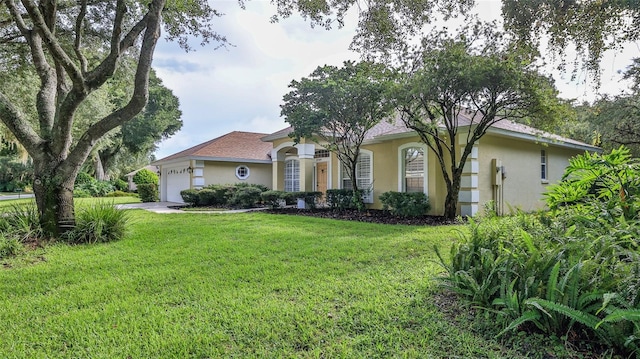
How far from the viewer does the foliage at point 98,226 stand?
724 centimetres

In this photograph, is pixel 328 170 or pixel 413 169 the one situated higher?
pixel 328 170

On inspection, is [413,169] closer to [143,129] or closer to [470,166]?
[470,166]

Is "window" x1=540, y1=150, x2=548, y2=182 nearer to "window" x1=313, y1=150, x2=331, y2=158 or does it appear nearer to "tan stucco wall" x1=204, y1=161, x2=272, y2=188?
Result: "window" x1=313, y1=150, x2=331, y2=158

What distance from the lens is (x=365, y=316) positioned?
3.34 metres

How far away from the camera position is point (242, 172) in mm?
19391

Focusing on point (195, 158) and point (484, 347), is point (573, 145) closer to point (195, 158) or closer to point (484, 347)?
point (484, 347)

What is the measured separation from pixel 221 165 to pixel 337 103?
9.62m

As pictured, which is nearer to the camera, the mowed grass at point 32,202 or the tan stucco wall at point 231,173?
the mowed grass at point 32,202

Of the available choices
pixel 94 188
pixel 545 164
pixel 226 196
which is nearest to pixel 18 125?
pixel 226 196

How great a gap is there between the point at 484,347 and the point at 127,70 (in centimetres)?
1267

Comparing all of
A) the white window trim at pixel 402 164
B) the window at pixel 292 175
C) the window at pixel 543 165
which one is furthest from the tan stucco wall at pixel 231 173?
the window at pixel 543 165

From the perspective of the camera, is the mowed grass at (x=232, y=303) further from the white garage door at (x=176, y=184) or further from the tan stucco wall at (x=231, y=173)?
the white garage door at (x=176, y=184)

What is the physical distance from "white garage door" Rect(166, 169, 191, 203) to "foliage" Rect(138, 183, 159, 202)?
89 centimetres

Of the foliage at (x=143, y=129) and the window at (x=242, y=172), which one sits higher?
the foliage at (x=143, y=129)
